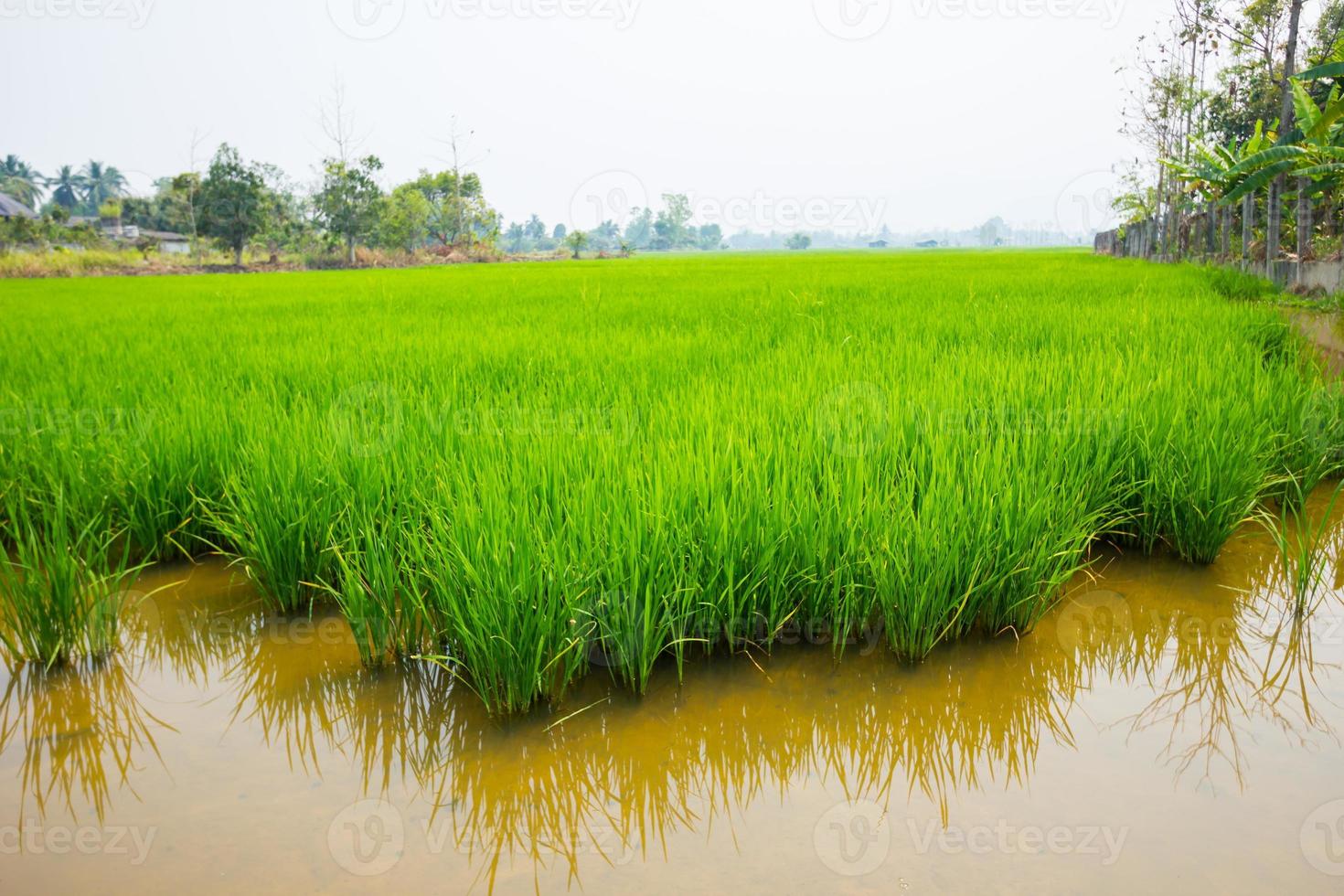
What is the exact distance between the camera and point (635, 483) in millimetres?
2197

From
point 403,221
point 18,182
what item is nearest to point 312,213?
point 403,221

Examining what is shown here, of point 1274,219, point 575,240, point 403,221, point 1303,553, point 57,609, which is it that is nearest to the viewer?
point 57,609

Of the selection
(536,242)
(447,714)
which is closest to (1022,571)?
(447,714)

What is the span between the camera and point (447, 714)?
186 cm

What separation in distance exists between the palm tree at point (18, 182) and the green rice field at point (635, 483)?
75.7 meters

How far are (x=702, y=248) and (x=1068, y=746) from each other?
404ft

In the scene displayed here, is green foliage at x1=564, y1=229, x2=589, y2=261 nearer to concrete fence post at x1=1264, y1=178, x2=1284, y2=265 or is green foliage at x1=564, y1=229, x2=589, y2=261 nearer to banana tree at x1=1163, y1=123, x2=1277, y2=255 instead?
banana tree at x1=1163, y1=123, x2=1277, y2=255

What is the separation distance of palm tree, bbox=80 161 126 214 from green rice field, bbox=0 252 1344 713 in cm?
8745

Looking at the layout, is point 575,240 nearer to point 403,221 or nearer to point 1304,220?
point 403,221

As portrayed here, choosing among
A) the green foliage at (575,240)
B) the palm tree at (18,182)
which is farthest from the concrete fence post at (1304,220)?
the palm tree at (18,182)

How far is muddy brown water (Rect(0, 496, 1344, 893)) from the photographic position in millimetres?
1386

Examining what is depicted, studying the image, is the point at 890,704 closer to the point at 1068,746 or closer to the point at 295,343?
the point at 1068,746

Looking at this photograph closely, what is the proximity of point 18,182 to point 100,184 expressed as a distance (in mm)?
16626

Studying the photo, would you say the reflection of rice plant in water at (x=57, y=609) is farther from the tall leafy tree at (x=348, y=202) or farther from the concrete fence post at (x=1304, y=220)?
the tall leafy tree at (x=348, y=202)
